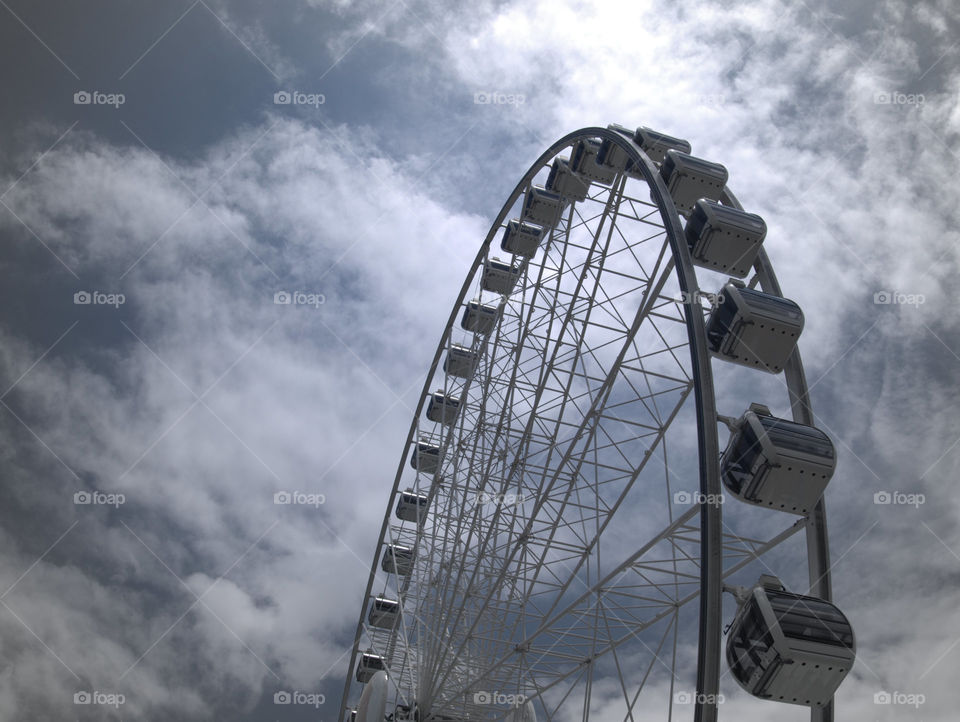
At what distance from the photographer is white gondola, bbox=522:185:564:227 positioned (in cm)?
1792

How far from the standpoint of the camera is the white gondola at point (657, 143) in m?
13.7

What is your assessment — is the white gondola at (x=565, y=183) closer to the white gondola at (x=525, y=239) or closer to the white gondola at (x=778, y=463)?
the white gondola at (x=525, y=239)

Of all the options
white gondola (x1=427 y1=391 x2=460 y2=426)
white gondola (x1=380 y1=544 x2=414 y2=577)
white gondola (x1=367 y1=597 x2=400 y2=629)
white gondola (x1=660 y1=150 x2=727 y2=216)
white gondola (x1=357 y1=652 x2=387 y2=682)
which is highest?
white gondola (x1=427 y1=391 x2=460 y2=426)

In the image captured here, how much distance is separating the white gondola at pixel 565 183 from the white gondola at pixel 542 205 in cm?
25

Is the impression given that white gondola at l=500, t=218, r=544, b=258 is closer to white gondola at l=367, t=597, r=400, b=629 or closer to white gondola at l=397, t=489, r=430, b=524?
white gondola at l=397, t=489, r=430, b=524

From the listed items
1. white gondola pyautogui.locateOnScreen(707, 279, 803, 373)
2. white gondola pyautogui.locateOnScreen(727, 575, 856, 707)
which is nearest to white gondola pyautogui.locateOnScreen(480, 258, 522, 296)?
white gondola pyautogui.locateOnScreen(707, 279, 803, 373)

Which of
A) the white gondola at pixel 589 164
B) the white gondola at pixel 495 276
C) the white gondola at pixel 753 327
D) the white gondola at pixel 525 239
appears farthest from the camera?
the white gondola at pixel 495 276

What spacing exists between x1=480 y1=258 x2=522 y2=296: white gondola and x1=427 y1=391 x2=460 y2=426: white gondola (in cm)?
415

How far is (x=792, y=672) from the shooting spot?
6.96m

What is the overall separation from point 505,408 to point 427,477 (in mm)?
7424

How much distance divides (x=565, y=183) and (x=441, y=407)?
9348mm

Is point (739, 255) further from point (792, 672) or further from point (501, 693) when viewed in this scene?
point (501, 693)

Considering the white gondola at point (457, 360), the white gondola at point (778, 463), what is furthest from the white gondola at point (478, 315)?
the white gondola at point (778, 463)

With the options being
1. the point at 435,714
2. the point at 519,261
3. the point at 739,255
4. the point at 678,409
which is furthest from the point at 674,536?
the point at 519,261
